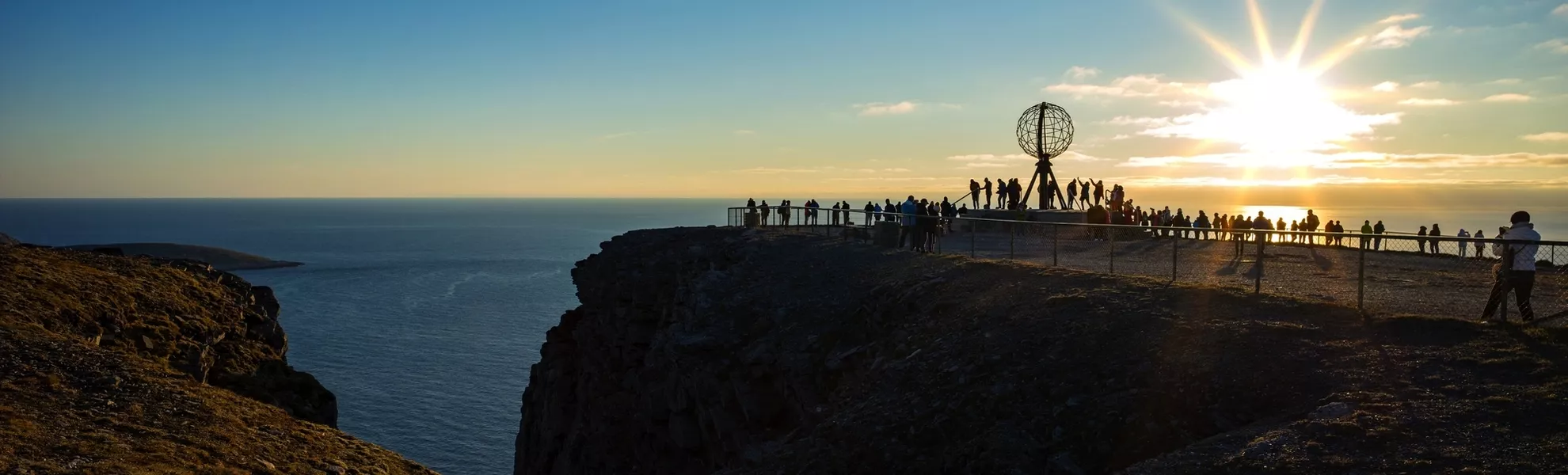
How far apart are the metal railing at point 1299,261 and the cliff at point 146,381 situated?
13.1 metres

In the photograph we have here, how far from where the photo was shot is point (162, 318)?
18.2m

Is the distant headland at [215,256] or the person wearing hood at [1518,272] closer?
the person wearing hood at [1518,272]

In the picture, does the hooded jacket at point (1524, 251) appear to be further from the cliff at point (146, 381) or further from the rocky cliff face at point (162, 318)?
the rocky cliff face at point (162, 318)

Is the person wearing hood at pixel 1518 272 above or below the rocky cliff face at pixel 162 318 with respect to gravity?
above

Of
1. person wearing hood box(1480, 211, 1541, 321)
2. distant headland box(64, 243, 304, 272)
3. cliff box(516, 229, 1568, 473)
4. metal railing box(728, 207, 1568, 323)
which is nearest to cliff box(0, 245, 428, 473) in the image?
cliff box(516, 229, 1568, 473)

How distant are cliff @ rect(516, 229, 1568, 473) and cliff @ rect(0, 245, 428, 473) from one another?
6.60 meters

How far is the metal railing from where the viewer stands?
12.0m

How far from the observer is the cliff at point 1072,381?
9.00m

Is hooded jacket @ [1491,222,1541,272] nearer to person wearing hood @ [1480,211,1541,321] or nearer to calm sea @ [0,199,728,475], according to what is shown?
person wearing hood @ [1480,211,1541,321]

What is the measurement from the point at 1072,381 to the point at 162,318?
1682 cm

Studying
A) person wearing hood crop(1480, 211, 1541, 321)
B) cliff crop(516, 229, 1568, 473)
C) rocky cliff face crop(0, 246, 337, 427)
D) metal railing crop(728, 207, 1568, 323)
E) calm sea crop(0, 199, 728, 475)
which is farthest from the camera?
calm sea crop(0, 199, 728, 475)

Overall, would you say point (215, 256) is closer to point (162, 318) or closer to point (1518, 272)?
point (162, 318)

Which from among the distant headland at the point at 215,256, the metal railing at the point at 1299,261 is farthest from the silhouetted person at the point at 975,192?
the distant headland at the point at 215,256

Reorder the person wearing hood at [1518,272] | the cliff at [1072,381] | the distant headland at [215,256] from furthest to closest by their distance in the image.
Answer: the distant headland at [215,256] → the person wearing hood at [1518,272] → the cliff at [1072,381]
